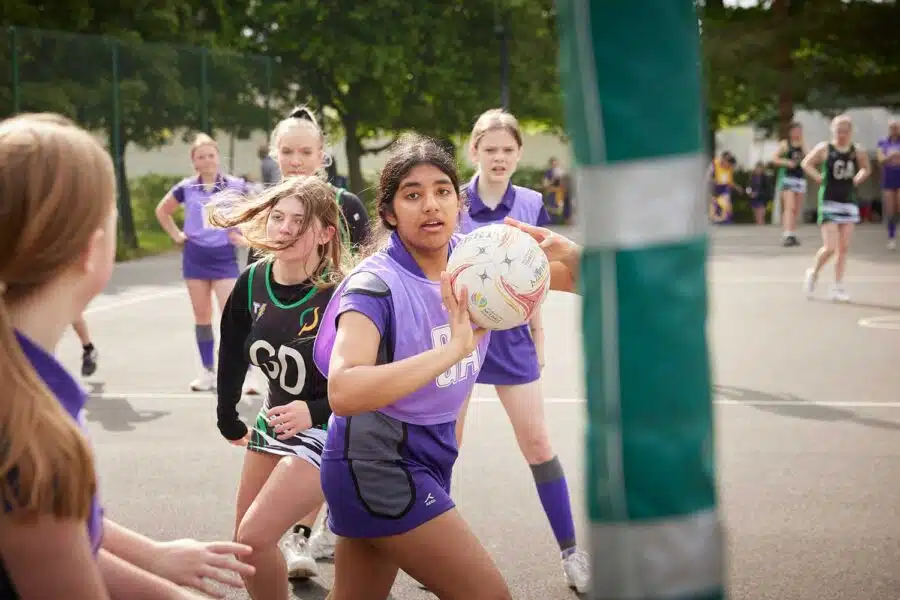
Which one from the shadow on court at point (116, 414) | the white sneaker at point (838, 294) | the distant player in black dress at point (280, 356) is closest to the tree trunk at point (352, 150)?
the white sneaker at point (838, 294)

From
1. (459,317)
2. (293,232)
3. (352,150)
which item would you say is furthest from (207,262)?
(352,150)

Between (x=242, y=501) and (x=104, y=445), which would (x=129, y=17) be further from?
(x=242, y=501)

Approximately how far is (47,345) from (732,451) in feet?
19.1

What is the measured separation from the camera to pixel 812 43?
3844 centimetres

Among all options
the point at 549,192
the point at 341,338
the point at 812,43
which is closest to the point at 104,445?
the point at 341,338

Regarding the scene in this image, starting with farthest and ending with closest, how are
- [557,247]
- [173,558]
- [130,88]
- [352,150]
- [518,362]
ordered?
[352,150] < [130,88] < [518,362] < [557,247] < [173,558]

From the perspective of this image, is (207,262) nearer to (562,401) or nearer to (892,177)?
(562,401)

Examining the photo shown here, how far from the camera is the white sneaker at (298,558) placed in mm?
5031

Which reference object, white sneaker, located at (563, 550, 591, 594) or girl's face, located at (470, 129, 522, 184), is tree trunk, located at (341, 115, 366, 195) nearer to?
girl's face, located at (470, 129, 522, 184)

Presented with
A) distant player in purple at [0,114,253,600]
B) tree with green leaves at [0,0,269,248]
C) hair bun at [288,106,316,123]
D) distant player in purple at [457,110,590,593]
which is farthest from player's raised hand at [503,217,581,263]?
tree with green leaves at [0,0,269,248]

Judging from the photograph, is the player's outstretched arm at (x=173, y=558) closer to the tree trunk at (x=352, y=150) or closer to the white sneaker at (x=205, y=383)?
the white sneaker at (x=205, y=383)

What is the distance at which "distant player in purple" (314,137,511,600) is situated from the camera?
3.08m

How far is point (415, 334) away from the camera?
333 cm

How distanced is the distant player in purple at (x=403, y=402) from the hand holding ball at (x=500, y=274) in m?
0.09
